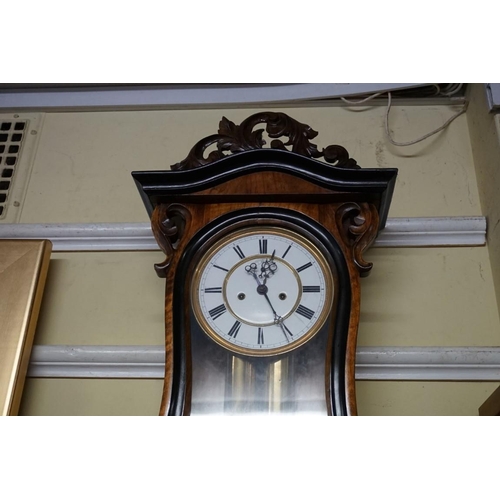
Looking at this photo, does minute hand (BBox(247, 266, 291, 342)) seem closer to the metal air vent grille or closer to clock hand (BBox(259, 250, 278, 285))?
clock hand (BBox(259, 250, 278, 285))

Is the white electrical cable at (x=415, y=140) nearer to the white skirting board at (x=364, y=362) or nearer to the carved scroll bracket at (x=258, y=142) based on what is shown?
the carved scroll bracket at (x=258, y=142)

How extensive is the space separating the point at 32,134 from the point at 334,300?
851 mm

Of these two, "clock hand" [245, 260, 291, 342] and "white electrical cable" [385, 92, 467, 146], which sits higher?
"white electrical cable" [385, 92, 467, 146]

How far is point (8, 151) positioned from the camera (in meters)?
1.44

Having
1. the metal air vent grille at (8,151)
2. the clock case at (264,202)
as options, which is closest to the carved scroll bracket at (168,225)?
the clock case at (264,202)

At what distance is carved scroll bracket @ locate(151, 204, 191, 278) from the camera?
1050 mm

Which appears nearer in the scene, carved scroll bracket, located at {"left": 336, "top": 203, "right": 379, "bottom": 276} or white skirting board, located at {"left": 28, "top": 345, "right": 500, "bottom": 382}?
carved scroll bracket, located at {"left": 336, "top": 203, "right": 379, "bottom": 276}

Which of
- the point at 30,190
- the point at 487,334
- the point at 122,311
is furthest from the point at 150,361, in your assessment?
the point at 487,334

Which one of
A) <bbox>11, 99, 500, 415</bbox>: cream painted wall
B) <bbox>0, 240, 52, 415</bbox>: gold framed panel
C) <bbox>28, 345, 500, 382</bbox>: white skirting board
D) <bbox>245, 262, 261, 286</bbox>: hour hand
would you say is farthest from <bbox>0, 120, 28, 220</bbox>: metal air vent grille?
<bbox>245, 262, 261, 286</bbox>: hour hand

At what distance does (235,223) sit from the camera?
1.06m

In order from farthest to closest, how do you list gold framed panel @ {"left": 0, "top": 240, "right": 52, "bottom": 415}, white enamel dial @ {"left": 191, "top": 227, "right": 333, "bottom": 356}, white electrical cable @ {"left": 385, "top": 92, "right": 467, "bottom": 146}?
white electrical cable @ {"left": 385, "top": 92, "right": 467, "bottom": 146} < gold framed panel @ {"left": 0, "top": 240, "right": 52, "bottom": 415} < white enamel dial @ {"left": 191, "top": 227, "right": 333, "bottom": 356}

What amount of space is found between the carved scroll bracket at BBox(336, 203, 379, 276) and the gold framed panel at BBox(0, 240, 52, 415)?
56 centimetres

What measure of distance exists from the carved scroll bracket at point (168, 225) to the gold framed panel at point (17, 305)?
0.28 meters

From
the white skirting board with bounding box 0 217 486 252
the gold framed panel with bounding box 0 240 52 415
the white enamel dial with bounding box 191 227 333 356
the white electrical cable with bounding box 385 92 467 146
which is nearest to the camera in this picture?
the white enamel dial with bounding box 191 227 333 356
